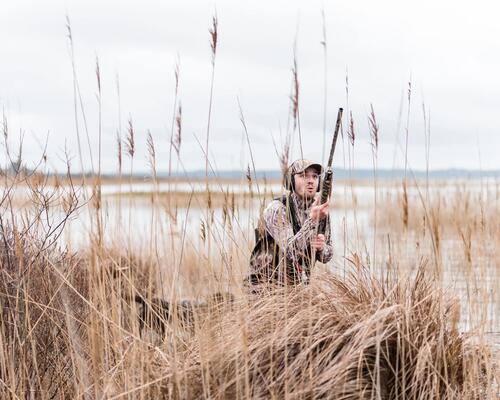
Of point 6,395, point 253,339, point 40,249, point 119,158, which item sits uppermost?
point 119,158

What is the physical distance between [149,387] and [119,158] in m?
1.13

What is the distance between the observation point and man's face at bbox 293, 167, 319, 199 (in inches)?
192

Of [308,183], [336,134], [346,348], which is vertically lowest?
[346,348]

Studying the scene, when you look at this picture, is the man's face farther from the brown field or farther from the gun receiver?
the brown field

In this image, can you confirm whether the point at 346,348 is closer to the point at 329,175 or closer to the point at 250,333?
the point at 250,333

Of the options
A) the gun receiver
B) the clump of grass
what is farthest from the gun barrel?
the clump of grass

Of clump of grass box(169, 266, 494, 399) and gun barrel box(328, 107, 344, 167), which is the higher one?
gun barrel box(328, 107, 344, 167)

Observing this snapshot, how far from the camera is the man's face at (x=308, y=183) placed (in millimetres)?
4887

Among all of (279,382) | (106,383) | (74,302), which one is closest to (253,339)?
(279,382)

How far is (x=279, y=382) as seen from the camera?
3.46 meters

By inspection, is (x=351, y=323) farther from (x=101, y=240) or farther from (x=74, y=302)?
(x=74, y=302)

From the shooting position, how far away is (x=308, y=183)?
493 centimetres

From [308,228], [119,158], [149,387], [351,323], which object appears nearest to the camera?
[149,387]

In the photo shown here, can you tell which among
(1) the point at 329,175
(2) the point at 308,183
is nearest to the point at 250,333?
(1) the point at 329,175
